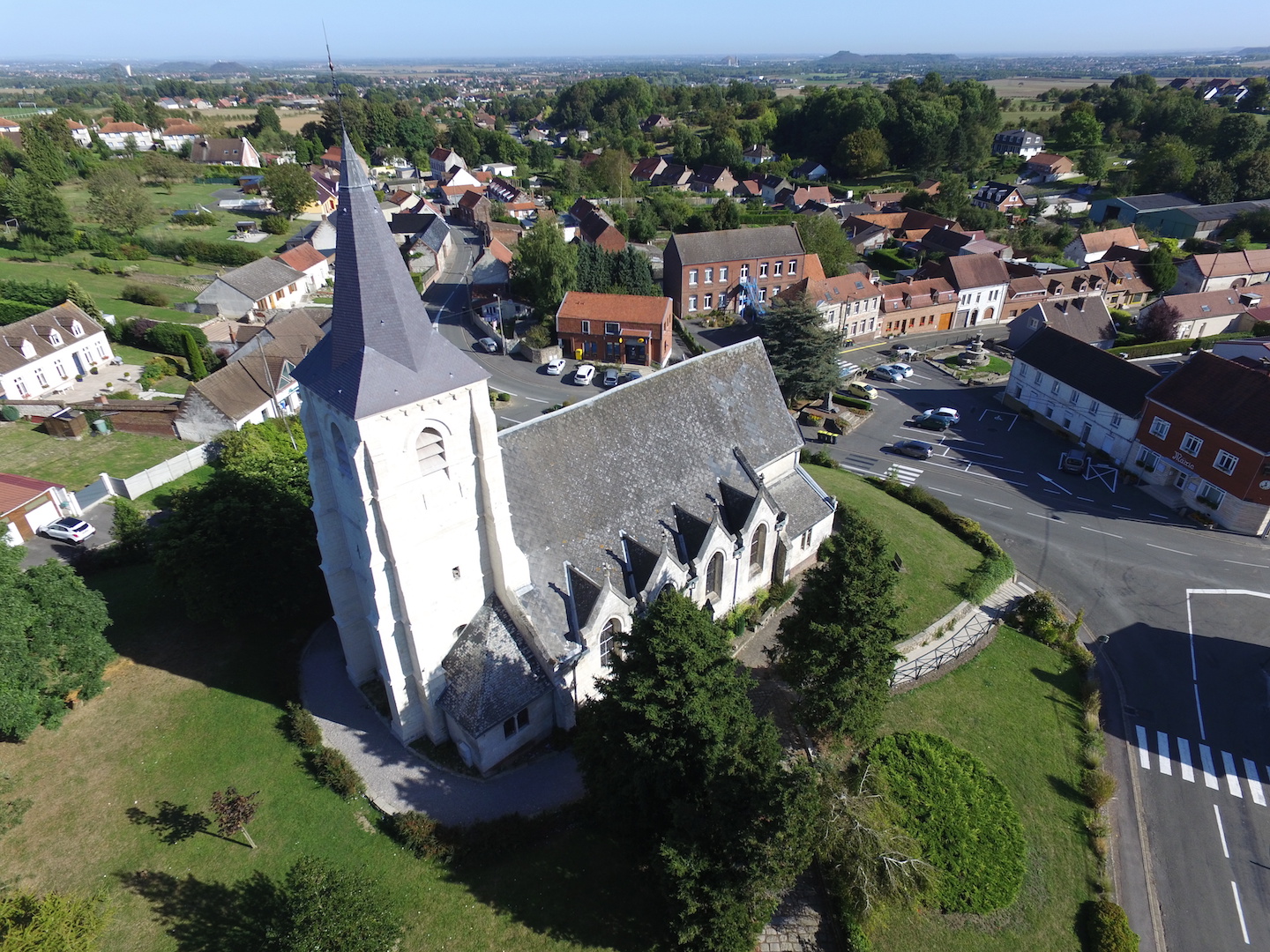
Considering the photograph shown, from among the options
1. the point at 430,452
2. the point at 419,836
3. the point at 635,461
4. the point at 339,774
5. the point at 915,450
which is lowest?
the point at 915,450

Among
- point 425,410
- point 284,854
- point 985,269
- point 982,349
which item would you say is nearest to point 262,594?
point 284,854

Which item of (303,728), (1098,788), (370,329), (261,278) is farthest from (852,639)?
(261,278)

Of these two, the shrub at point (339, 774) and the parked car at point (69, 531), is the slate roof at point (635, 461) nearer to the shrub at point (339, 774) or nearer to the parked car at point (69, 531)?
the shrub at point (339, 774)

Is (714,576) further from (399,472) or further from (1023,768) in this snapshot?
(399,472)

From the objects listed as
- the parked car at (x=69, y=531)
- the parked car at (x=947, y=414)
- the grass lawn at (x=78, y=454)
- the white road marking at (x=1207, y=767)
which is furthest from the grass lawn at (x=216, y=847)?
the parked car at (x=947, y=414)

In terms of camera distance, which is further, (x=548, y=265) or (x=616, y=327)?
(x=548, y=265)

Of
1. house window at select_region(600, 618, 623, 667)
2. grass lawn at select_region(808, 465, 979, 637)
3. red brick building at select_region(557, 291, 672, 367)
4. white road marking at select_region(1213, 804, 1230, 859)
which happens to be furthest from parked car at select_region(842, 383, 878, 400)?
house window at select_region(600, 618, 623, 667)

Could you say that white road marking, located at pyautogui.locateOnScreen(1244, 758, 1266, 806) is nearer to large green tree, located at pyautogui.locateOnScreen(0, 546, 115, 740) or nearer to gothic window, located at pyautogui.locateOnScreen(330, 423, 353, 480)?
gothic window, located at pyautogui.locateOnScreen(330, 423, 353, 480)
